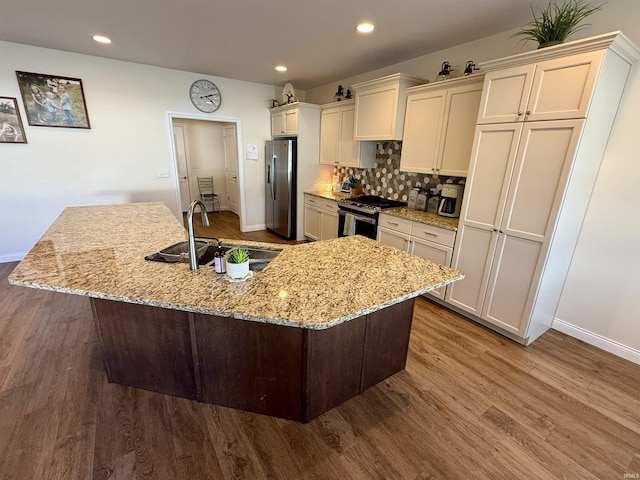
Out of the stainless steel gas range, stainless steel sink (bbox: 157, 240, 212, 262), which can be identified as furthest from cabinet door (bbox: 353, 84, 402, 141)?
stainless steel sink (bbox: 157, 240, 212, 262)

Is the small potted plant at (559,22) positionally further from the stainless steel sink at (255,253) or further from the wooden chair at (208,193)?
the wooden chair at (208,193)

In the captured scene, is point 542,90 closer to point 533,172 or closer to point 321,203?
point 533,172

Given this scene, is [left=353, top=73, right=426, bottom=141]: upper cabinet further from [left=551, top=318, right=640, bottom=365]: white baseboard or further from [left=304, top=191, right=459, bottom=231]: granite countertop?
[left=551, top=318, right=640, bottom=365]: white baseboard

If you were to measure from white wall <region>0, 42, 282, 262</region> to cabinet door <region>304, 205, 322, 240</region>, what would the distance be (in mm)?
2010

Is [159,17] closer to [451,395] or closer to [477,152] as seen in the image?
[477,152]

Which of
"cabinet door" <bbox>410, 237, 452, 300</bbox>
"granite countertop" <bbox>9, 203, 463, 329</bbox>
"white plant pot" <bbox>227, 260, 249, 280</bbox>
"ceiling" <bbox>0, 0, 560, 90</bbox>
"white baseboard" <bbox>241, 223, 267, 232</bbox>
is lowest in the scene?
"white baseboard" <bbox>241, 223, 267, 232</bbox>

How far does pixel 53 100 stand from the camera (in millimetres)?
3404

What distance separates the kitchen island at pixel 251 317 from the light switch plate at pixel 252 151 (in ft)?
10.9

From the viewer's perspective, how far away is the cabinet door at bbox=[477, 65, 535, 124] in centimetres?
203

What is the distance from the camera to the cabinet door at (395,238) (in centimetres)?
300

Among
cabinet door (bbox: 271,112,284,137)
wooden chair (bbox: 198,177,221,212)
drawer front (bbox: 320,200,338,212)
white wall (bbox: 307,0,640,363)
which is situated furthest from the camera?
wooden chair (bbox: 198,177,221,212)

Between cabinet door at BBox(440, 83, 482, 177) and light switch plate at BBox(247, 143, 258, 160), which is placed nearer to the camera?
cabinet door at BBox(440, 83, 482, 177)

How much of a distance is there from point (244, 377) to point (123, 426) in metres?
0.69

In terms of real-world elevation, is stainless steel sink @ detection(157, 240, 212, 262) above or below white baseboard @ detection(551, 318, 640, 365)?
above
